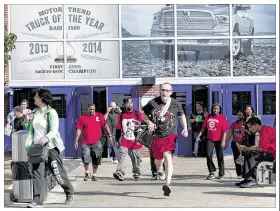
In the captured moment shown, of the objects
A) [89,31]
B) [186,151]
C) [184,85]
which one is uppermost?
[89,31]

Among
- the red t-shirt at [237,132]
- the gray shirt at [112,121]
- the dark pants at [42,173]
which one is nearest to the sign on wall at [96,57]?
the gray shirt at [112,121]

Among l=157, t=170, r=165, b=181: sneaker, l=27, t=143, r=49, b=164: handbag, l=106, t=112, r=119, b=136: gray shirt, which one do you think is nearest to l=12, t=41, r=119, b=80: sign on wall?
l=106, t=112, r=119, b=136: gray shirt

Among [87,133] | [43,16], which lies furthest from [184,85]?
[87,133]

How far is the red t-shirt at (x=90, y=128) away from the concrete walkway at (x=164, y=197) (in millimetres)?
814

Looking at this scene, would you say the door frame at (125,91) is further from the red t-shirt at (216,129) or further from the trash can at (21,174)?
the trash can at (21,174)

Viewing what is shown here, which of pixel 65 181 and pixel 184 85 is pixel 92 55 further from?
pixel 65 181

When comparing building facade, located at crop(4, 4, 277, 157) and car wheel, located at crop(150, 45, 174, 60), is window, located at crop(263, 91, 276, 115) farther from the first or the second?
car wheel, located at crop(150, 45, 174, 60)

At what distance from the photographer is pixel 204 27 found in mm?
20000

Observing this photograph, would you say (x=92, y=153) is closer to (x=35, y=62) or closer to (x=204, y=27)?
(x=35, y=62)

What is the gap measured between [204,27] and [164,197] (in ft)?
32.8

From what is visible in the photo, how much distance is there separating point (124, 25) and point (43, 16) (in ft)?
7.58

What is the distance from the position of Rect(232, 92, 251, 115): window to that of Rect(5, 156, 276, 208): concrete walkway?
18.0ft

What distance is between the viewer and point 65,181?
10.0 meters

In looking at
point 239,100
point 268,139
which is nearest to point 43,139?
point 268,139
